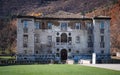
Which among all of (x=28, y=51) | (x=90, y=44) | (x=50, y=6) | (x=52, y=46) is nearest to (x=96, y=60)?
(x=90, y=44)

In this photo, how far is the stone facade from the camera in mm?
59812

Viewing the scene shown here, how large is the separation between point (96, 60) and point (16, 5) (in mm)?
120320

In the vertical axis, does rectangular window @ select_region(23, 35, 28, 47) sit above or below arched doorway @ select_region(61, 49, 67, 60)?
above

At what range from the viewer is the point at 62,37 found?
62.3m

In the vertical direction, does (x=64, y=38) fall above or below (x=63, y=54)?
above

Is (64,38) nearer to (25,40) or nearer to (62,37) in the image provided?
(62,37)

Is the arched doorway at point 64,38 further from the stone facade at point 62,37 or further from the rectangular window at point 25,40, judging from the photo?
the rectangular window at point 25,40

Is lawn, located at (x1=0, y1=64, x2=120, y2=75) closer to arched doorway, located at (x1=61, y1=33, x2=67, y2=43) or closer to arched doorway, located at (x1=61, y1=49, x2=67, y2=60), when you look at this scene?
arched doorway, located at (x1=61, y1=49, x2=67, y2=60)

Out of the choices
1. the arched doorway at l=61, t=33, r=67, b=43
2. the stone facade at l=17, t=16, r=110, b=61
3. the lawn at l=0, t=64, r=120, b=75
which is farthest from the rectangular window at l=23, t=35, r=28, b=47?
the lawn at l=0, t=64, r=120, b=75

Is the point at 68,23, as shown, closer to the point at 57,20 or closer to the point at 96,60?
the point at 57,20

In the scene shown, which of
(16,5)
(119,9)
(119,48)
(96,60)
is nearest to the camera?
(96,60)

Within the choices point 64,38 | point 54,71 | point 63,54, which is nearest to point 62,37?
point 64,38

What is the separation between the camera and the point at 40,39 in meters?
60.8

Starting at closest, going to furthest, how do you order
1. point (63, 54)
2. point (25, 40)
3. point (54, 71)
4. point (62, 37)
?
point (54, 71)
point (25, 40)
point (63, 54)
point (62, 37)
